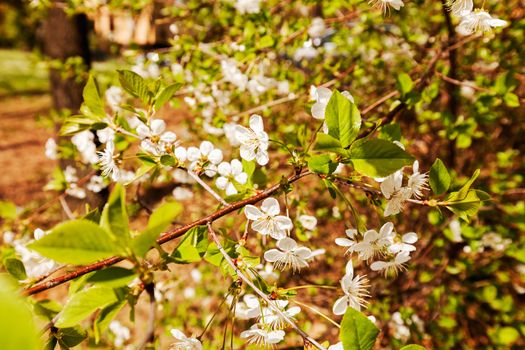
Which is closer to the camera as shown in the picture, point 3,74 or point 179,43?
point 179,43

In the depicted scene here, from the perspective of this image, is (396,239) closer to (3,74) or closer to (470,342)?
(470,342)

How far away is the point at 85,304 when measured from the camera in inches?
28.3

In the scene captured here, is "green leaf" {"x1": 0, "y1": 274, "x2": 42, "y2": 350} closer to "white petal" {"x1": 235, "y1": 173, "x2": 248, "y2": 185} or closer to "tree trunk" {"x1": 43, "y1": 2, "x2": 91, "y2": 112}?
"white petal" {"x1": 235, "y1": 173, "x2": 248, "y2": 185}

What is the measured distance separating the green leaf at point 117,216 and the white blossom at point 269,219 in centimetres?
31

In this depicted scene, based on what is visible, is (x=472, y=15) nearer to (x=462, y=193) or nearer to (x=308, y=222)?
(x=462, y=193)

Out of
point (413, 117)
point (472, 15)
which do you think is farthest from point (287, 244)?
point (413, 117)

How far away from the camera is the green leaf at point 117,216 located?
61 centimetres

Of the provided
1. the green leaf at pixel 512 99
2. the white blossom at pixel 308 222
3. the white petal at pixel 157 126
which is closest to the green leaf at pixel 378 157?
the white petal at pixel 157 126

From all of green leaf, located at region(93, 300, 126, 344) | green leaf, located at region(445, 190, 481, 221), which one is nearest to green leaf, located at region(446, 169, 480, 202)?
green leaf, located at region(445, 190, 481, 221)

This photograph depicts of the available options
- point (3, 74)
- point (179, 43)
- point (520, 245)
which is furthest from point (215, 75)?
point (3, 74)

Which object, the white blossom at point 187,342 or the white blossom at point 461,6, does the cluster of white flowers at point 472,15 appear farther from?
the white blossom at point 187,342

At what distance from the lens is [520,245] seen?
1879 mm

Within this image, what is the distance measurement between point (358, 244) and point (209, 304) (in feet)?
7.61

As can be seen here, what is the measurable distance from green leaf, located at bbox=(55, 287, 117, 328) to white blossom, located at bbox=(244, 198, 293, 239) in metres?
0.32
